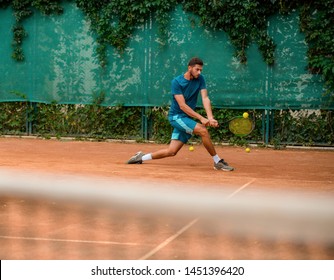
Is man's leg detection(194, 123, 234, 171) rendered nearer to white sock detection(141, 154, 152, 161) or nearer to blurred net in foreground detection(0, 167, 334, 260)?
→ white sock detection(141, 154, 152, 161)

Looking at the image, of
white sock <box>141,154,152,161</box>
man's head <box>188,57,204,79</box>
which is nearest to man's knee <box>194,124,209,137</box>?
man's head <box>188,57,204,79</box>

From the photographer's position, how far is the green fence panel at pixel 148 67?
507 inches

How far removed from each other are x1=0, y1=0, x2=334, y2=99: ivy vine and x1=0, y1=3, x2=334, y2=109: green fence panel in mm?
117

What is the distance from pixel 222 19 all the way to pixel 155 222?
7690 millimetres

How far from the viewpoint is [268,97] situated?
42.5 feet

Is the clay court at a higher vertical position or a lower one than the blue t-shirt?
lower

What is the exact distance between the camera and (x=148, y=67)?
13742 millimetres

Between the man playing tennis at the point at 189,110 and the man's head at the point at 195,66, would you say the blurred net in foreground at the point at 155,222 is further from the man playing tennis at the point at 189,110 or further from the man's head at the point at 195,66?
the man's head at the point at 195,66

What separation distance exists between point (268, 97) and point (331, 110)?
1039 mm

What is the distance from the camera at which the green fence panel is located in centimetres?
1288

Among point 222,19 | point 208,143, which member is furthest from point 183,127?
point 222,19

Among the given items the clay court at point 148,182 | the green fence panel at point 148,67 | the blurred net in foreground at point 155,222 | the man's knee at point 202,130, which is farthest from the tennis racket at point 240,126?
the blurred net in foreground at point 155,222

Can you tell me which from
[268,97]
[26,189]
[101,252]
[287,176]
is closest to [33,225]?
[101,252]

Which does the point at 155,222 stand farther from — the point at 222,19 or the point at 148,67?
the point at 148,67
